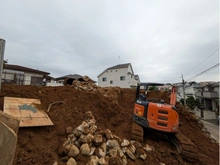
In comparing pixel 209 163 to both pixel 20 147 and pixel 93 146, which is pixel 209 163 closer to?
pixel 93 146

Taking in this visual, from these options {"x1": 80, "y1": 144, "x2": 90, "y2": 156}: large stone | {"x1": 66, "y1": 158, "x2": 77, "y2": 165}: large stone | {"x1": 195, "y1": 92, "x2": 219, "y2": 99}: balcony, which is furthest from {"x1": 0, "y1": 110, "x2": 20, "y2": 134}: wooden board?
{"x1": 195, "y1": 92, "x2": 219, "y2": 99}: balcony

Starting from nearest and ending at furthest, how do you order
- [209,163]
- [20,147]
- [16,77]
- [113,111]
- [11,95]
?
[20,147]
[209,163]
[11,95]
[113,111]
[16,77]

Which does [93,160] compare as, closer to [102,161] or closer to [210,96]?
[102,161]

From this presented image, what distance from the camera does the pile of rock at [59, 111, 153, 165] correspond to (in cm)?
260

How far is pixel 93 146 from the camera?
288 centimetres

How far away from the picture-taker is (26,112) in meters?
3.35

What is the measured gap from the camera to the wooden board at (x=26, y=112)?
3.05m

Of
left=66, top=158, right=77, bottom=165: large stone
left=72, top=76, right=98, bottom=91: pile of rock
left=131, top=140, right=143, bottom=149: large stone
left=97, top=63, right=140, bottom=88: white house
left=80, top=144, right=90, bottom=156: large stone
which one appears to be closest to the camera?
left=66, top=158, right=77, bottom=165: large stone

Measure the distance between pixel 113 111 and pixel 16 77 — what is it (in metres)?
13.3

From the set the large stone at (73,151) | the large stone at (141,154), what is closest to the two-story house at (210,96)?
the large stone at (141,154)

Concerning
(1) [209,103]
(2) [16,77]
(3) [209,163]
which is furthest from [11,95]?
(1) [209,103]

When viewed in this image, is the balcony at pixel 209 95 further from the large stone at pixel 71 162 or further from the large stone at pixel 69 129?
the large stone at pixel 71 162

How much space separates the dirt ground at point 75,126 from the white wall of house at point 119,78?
607 inches

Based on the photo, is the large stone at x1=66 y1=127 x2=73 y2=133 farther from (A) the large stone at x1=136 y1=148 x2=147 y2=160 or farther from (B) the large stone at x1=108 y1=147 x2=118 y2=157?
(A) the large stone at x1=136 y1=148 x2=147 y2=160
